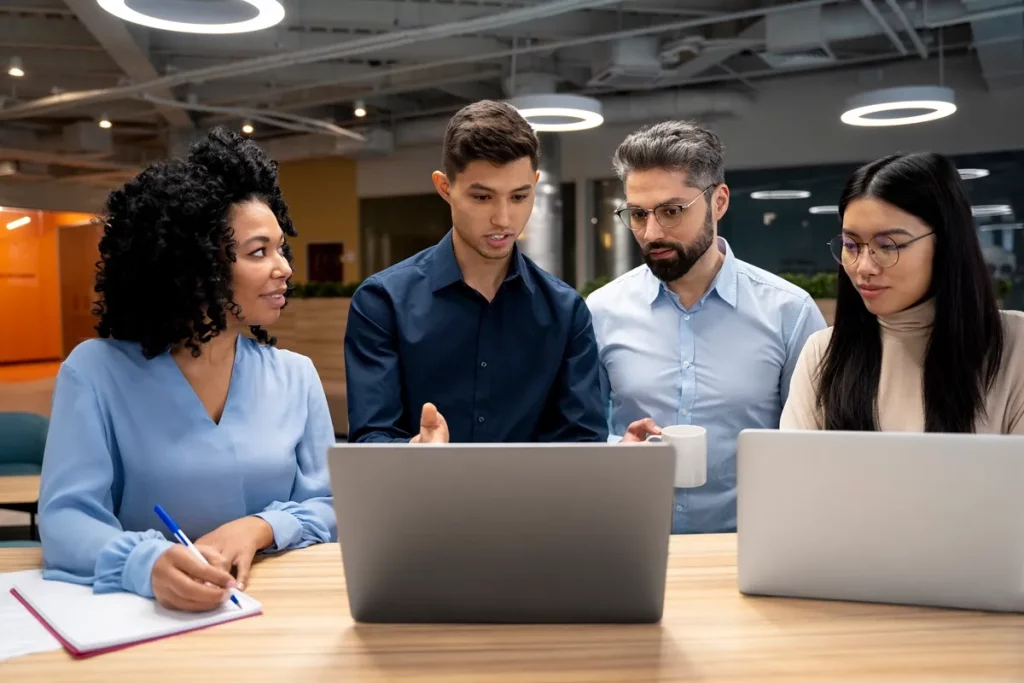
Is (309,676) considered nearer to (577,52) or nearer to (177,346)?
(177,346)

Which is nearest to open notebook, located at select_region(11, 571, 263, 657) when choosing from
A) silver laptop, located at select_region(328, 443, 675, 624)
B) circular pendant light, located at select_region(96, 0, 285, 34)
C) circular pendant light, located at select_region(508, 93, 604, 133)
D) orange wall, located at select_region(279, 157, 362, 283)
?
silver laptop, located at select_region(328, 443, 675, 624)

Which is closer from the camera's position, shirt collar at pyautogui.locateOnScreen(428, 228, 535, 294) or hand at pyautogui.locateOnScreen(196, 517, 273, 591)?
hand at pyautogui.locateOnScreen(196, 517, 273, 591)

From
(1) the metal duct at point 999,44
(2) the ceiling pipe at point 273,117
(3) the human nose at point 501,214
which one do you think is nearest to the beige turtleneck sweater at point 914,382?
(3) the human nose at point 501,214

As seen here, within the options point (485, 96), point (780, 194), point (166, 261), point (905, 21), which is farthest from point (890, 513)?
point (485, 96)

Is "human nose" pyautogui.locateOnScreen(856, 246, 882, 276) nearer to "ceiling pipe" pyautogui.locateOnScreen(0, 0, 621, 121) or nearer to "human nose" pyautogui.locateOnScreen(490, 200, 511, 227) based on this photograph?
"human nose" pyautogui.locateOnScreen(490, 200, 511, 227)

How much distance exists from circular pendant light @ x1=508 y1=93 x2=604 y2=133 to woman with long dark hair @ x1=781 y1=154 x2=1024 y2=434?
434 centimetres

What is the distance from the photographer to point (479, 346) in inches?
85.2

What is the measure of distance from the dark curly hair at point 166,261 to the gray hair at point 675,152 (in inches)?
42.9

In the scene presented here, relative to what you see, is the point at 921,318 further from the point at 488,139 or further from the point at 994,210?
the point at 994,210

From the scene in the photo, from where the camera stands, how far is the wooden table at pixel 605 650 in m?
1.09

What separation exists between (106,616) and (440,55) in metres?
7.47

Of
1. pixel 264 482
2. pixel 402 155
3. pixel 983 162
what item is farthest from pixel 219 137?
pixel 402 155

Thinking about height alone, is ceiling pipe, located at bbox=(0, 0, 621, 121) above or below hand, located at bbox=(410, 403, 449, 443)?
above

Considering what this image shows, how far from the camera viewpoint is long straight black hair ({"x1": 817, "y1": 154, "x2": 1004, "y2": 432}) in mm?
1725
